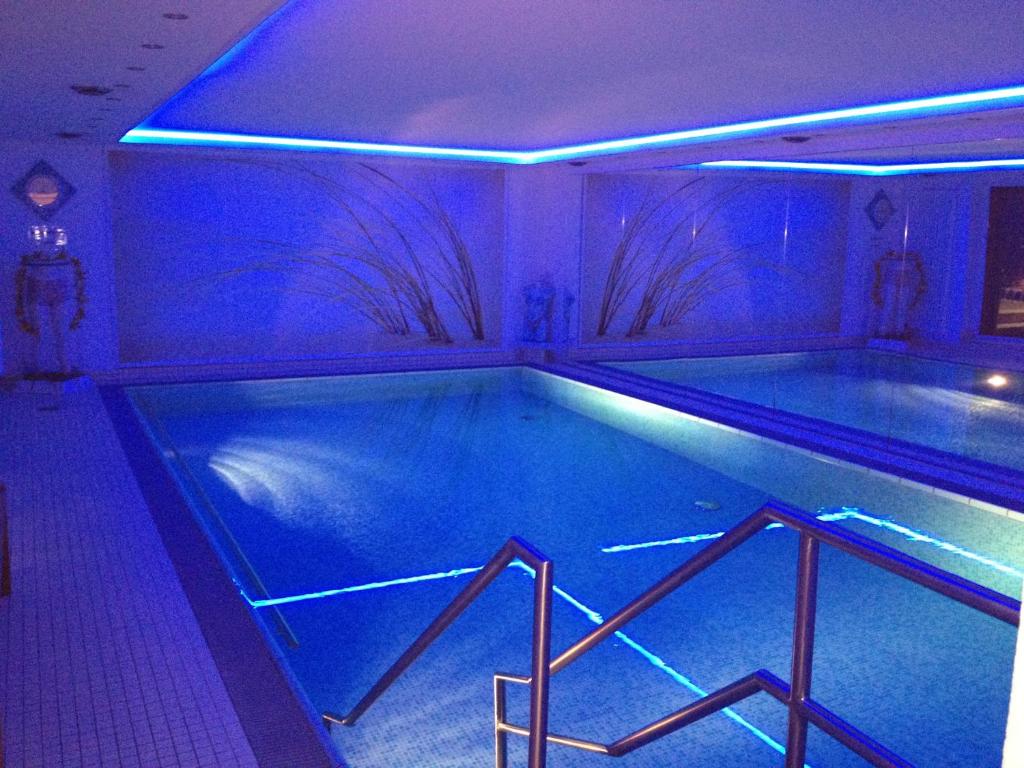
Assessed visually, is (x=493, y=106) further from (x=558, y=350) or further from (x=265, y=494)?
(x=558, y=350)

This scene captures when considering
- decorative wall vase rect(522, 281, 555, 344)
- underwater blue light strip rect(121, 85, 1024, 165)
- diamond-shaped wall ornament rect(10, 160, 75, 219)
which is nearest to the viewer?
underwater blue light strip rect(121, 85, 1024, 165)

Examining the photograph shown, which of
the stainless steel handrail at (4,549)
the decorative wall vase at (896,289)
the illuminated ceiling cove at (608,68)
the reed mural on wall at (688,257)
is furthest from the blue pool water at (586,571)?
the reed mural on wall at (688,257)

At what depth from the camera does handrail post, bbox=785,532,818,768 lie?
5.28ft

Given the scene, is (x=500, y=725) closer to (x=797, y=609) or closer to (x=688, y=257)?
(x=797, y=609)

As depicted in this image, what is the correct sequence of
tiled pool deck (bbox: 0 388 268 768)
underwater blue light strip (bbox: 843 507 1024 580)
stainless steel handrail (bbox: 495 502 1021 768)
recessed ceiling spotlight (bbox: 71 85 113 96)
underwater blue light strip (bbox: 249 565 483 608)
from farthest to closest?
recessed ceiling spotlight (bbox: 71 85 113 96) → underwater blue light strip (bbox: 843 507 1024 580) → underwater blue light strip (bbox: 249 565 483 608) → tiled pool deck (bbox: 0 388 268 768) → stainless steel handrail (bbox: 495 502 1021 768)

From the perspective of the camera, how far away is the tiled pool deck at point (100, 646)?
2.70 m

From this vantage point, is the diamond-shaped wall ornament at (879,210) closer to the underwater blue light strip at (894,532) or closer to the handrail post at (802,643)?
the underwater blue light strip at (894,532)

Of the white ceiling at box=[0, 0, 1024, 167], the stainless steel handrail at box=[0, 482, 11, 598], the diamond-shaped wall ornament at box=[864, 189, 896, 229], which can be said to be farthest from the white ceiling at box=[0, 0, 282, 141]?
the diamond-shaped wall ornament at box=[864, 189, 896, 229]

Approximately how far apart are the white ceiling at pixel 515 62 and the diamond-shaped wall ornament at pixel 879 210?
3.65m

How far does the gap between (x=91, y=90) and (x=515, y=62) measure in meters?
2.59

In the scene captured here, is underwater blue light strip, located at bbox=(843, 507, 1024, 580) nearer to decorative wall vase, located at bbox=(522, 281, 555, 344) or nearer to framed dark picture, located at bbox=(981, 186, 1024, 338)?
framed dark picture, located at bbox=(981, 186, 1024, 338)

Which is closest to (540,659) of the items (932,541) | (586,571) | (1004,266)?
(586,571)

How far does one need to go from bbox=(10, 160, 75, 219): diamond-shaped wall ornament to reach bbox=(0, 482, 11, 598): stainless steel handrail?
6.03m

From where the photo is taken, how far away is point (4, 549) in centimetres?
365
